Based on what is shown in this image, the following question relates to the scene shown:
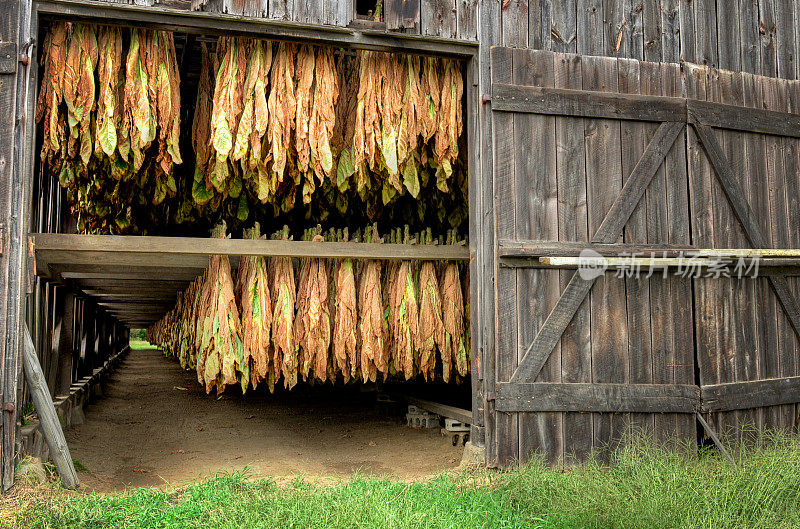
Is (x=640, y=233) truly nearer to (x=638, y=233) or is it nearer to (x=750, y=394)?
(x=638, y=233)

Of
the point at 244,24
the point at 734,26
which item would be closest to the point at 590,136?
the point at 734,26

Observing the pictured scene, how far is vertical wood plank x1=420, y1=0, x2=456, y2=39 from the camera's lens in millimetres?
→ 5617

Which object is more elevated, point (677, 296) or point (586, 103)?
point (586, 103)

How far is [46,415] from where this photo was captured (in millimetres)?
4961

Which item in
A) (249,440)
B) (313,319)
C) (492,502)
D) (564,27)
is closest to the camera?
(492,502)

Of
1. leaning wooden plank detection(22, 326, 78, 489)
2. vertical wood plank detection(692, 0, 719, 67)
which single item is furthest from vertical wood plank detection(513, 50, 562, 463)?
leaning wooden plank detection(22, 326, 78, 489)

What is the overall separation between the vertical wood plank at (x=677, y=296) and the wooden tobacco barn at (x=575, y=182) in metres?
0.02

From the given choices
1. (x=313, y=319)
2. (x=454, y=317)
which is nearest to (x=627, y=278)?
(x=454, y=317)

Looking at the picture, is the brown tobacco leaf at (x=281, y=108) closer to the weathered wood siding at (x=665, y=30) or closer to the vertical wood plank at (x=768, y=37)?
the weathered wood siding at (x=665, y=30)

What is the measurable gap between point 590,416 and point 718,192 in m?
2.47

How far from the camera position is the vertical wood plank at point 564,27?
5.98m

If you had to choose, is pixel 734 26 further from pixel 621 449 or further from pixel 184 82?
pixel 184 82

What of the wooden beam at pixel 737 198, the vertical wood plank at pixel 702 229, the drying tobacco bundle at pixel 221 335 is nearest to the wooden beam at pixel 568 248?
the vertical wood plank at pixel 702 229

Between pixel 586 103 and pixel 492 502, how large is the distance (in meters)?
3.51
